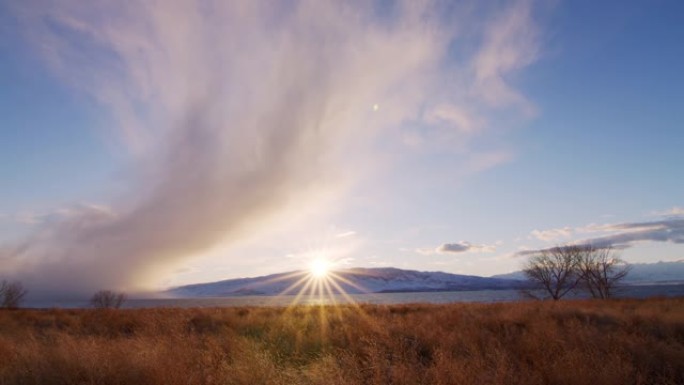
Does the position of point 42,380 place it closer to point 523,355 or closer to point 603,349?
point 523,355

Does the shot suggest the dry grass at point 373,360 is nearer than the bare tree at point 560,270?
Yes

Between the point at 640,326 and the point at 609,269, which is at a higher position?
the point at 609,269

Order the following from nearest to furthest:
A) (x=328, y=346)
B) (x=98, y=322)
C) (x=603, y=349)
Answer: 1. (x=603, y=349)
2. (x=328, y=346)
3. (x=98, y=322)

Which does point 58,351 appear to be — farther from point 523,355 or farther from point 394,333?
point 523,355

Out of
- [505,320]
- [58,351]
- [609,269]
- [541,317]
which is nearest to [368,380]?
[58,351]

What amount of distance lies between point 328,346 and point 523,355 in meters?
5.07

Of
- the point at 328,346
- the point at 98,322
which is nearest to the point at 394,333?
the point at 328,346

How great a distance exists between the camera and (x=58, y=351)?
8125mm

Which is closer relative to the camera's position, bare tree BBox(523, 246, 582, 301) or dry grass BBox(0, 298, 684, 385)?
dry grass BBox(0, 298, 684, 385)

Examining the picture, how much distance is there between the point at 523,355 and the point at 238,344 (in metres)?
7.00

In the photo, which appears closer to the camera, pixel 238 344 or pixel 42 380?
pixel 42 380

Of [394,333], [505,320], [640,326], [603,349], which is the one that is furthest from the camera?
[505,320]

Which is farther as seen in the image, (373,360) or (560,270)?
(560,270)

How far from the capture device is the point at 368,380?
6996 mm
